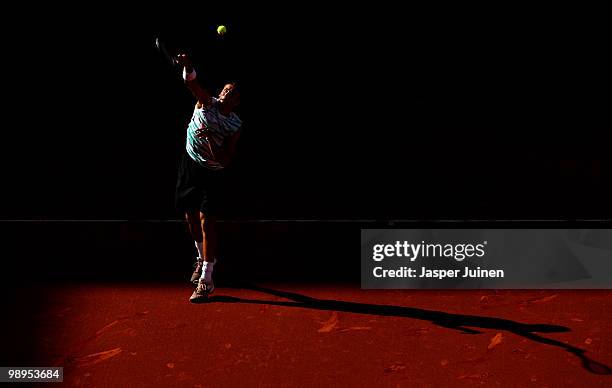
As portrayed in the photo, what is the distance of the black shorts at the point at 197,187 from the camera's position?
18.0 feet

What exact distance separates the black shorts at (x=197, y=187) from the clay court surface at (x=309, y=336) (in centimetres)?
68

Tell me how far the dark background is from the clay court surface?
2.87 meters

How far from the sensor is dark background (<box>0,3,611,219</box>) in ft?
28.3

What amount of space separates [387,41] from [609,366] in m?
5.49

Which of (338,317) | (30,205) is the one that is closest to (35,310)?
(338,317)

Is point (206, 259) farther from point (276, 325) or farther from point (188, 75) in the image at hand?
point (188, 75)

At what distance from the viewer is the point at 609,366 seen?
436 cm

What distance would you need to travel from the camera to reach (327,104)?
925 centimetres

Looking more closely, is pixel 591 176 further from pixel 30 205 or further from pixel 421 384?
pixel 30 205

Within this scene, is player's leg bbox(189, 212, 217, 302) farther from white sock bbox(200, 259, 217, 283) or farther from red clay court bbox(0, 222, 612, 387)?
red clay court bbox(0, 222, 612, 387)

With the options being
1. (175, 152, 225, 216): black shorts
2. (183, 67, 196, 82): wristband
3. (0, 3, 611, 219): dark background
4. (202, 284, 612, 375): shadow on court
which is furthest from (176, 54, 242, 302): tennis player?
(0, 3, 611, 219): dark background

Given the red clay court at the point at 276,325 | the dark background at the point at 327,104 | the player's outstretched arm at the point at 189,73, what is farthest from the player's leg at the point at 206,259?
the dark background at the point at 327,104

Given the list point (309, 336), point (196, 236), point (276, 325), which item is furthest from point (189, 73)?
point (309, 336)

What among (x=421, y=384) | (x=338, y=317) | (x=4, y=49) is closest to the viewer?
(x=421, y=384)
